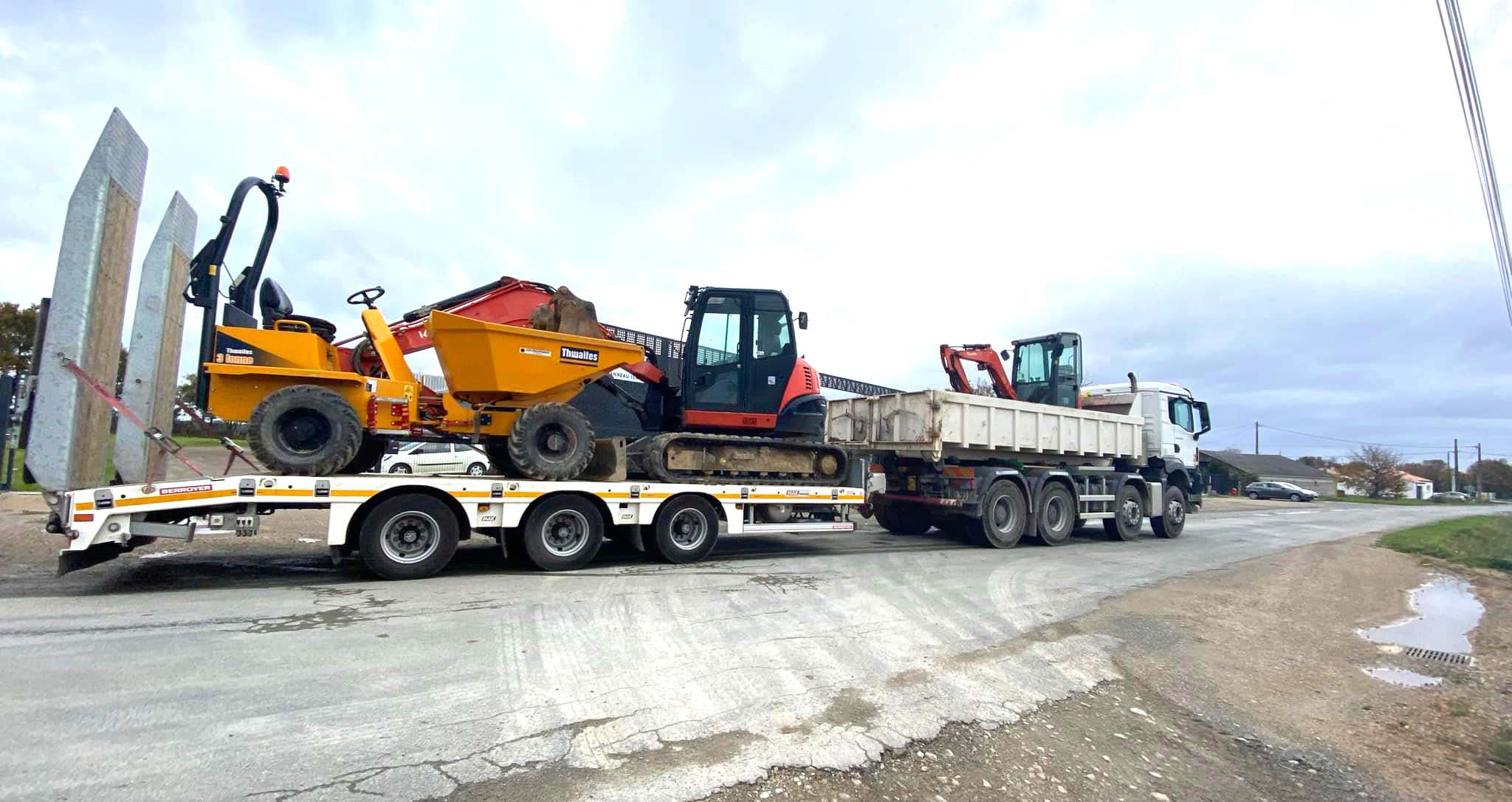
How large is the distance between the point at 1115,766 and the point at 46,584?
9342 mm

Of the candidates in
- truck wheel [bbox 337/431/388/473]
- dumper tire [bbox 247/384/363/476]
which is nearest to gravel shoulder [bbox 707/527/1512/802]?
dumper tire [bbox 247/384/363/476]

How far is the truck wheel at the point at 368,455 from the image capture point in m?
8.88

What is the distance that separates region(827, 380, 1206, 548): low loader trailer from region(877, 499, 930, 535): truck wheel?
20 millimetres

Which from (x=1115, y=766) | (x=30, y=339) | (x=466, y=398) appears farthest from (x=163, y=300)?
(x=30, y=339)

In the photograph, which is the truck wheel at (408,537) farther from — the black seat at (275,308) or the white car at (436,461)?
the white car at (436,461)

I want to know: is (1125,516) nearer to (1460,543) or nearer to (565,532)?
(1460,543)

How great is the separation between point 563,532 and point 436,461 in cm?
1282

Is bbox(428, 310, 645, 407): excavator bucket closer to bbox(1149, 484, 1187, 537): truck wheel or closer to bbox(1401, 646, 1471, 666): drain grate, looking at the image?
bbox(1401, 646, 1471, 666): drain grate

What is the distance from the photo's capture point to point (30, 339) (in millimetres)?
29062

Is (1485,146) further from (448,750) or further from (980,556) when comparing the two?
(448,750)

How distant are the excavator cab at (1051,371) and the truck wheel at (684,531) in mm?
8396

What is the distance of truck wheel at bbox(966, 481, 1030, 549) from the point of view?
12820mm

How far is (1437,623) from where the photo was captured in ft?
26.5

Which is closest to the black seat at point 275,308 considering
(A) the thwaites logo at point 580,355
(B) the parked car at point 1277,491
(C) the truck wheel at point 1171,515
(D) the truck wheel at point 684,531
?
(A) the thwaites logo at point 580,355
